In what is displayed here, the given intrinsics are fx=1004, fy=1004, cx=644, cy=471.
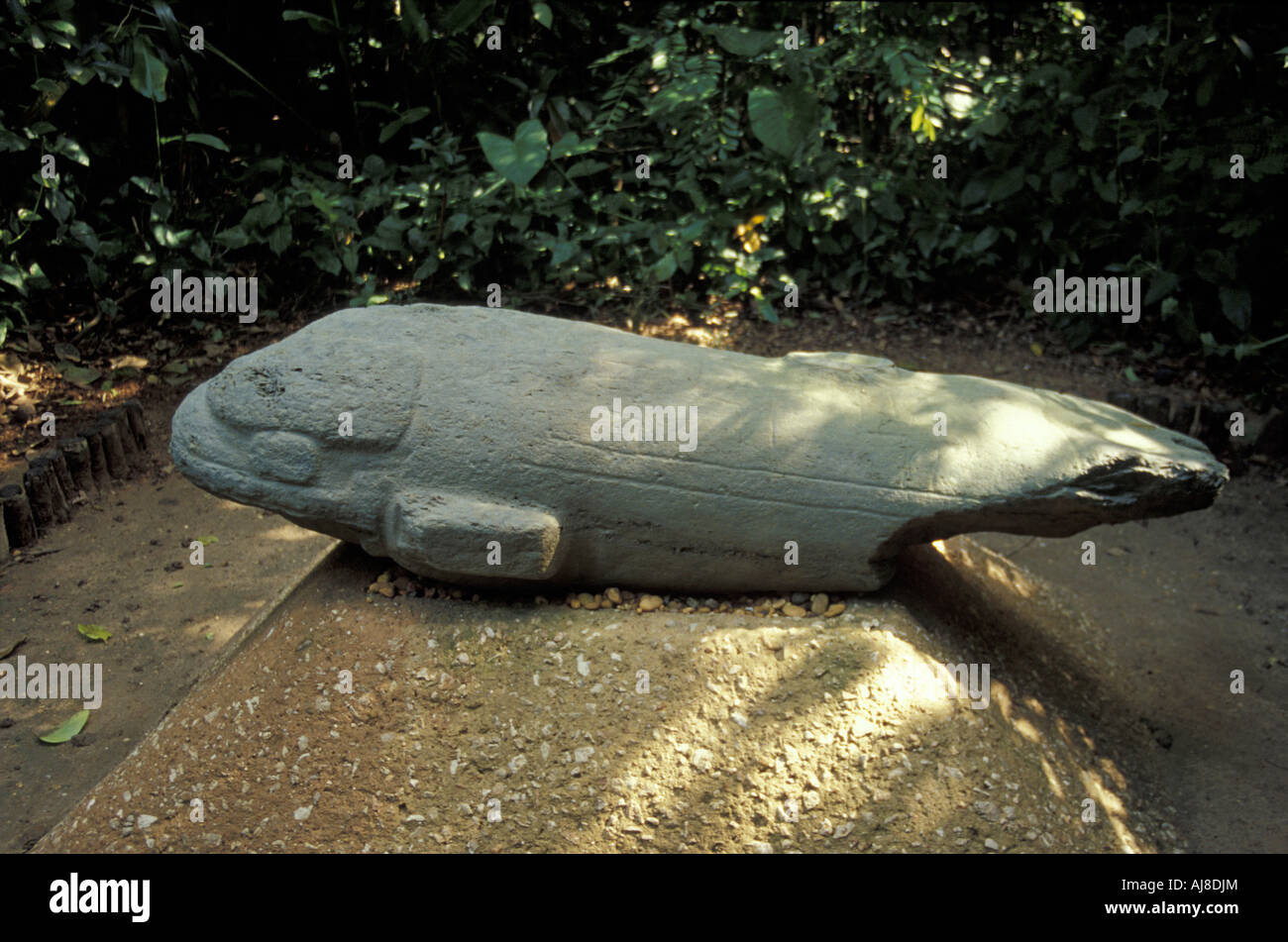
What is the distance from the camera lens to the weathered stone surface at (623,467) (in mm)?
2721

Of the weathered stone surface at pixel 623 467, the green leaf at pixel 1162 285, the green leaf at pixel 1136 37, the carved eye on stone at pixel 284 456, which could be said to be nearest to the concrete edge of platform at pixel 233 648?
the weathered stone surface at pixel 623 467

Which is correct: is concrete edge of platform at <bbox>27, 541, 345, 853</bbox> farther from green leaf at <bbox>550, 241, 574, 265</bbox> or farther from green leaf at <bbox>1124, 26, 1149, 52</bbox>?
green leaf at <bbox>1124, 26, 1149, 52</bbox>

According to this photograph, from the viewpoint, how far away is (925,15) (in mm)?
6195

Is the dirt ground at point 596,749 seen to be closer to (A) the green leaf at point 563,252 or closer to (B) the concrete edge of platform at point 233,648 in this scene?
(B) the concrete edge of platform at point 233,648

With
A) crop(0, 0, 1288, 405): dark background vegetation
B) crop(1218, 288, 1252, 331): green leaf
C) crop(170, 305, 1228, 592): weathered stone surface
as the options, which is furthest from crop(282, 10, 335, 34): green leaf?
crop(1218, 288, 1252, 331): green leaf

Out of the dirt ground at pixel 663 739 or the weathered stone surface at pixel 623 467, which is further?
the weathered stone surface at pixel 623 467

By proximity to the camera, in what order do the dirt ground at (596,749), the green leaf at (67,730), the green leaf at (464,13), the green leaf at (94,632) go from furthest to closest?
the green leaf at (464,13)
the green leaf at (94,632)
the green leaf at (67,730)
the dirt ground at (596,749)

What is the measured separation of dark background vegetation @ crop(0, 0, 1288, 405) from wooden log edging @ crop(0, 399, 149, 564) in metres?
0.94

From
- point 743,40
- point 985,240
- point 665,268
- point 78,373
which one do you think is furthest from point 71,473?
point 985,240

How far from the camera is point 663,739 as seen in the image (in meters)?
2.64

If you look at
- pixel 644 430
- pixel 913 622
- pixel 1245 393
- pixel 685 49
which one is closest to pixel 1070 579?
pixel 913 622

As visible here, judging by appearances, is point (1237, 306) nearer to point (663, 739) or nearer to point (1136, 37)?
point (1136, 37)

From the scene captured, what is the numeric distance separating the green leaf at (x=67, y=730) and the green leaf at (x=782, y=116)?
167 inches

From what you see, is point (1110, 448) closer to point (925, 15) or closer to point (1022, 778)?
point (1022, 778)
